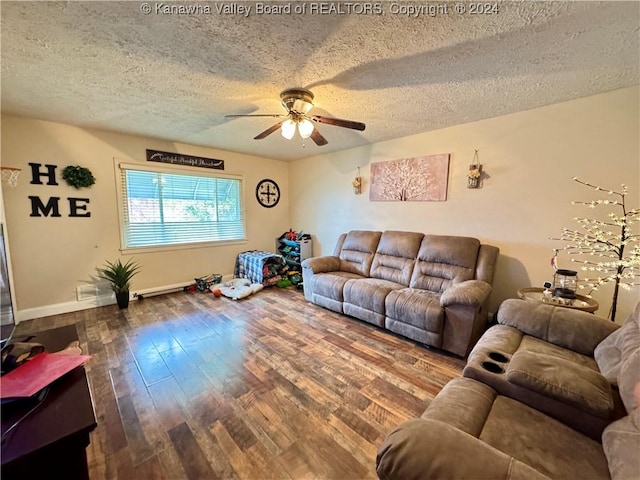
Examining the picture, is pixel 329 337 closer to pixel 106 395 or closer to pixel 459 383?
pixel 459 383

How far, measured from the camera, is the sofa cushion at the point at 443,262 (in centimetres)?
287

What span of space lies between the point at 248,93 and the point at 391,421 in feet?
9.06

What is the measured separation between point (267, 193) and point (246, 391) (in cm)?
390

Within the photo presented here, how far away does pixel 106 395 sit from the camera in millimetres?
1894

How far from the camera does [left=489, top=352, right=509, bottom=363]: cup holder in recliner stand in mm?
1458

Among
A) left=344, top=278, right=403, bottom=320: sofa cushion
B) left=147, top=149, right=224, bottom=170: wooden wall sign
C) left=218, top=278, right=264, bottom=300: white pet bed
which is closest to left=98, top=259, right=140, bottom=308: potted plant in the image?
left=218, top=278, right=264, bottom=300: white pet bed

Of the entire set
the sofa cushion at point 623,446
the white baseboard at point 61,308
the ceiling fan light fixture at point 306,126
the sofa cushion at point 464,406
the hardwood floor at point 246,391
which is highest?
the ceiling fan light fixture at point 306,126

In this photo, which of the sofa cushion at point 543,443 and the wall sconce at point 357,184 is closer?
the sofa cushion at point 543,443

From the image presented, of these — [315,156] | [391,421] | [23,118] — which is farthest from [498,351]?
[23,118]

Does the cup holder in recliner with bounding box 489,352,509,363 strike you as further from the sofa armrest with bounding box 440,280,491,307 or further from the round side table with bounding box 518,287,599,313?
the round side table with bounding box 518,287,599,313

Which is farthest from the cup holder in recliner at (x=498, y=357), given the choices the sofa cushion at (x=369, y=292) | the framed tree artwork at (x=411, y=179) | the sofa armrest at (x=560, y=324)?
the framed tree artwork at (x=411, y=179)

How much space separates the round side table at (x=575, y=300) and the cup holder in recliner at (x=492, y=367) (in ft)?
3.96

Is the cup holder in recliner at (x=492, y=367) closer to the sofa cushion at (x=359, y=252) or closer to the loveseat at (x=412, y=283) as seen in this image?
the loveseat at (x=412, y=283)

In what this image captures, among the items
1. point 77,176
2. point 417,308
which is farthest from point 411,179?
point 77,176
